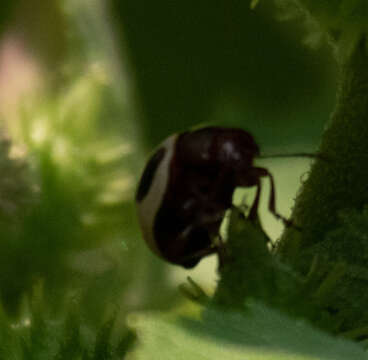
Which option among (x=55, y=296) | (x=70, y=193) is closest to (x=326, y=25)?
(x=55, y=296)

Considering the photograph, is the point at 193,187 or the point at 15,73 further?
the point at 15,73

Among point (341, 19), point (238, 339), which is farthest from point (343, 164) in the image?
point (238, 339)

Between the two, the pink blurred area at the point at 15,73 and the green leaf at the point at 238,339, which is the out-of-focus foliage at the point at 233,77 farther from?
the green leaf at the point at 238,339

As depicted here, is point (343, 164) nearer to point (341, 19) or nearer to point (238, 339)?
point (341, 19)

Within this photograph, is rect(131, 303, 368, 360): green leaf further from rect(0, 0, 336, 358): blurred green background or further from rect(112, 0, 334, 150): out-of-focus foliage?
rect(112, 0, 334, 150): out-of-focus foliage

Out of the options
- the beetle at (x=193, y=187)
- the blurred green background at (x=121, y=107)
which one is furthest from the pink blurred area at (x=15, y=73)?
the beetle at (x=193, y=187)

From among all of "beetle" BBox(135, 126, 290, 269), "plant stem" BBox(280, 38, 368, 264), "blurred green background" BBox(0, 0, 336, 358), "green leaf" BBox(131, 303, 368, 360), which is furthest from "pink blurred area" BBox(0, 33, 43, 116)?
"green leaf" BBox(131, 303, 368, 360)
